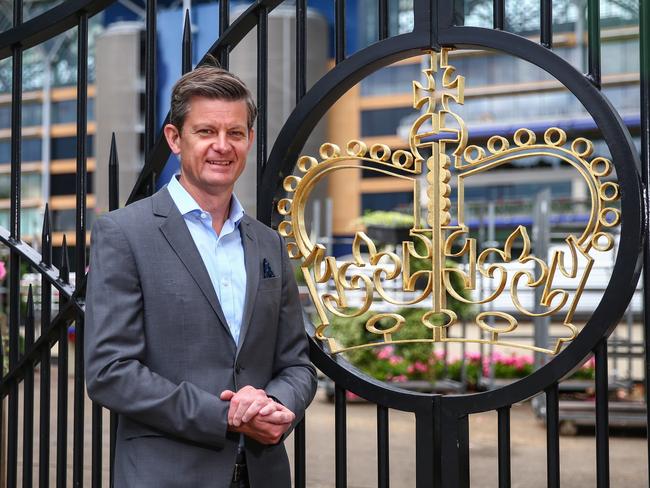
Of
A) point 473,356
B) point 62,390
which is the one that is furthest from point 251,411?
point 473,356

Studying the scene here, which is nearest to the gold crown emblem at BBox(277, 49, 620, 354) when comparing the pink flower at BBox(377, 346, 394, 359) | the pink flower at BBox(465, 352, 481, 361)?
the pink flower at BBox(377, 346, 394, 359)

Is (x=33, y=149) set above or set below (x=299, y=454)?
above

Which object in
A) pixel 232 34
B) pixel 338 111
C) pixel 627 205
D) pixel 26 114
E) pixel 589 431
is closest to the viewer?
pixel 627 205

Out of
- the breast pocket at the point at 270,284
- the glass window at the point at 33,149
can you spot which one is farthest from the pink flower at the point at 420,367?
the glass window at the point at 33,149

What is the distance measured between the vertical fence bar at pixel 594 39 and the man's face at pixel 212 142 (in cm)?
78

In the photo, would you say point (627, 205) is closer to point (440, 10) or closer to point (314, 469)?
point (440, 10)

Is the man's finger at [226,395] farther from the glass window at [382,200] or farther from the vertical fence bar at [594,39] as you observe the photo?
the glass window at [382,200]

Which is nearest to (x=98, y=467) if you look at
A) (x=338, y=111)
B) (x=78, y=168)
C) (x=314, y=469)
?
(x=78, y=168)

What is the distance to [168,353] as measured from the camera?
5.18 ft

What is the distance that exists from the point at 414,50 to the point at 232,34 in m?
0.50

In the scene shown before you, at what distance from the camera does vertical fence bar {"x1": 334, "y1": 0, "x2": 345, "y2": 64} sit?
206cm

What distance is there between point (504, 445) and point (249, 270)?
724mm

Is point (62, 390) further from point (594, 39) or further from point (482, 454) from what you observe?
point (482, 454)

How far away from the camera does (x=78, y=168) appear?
92.9 inches
